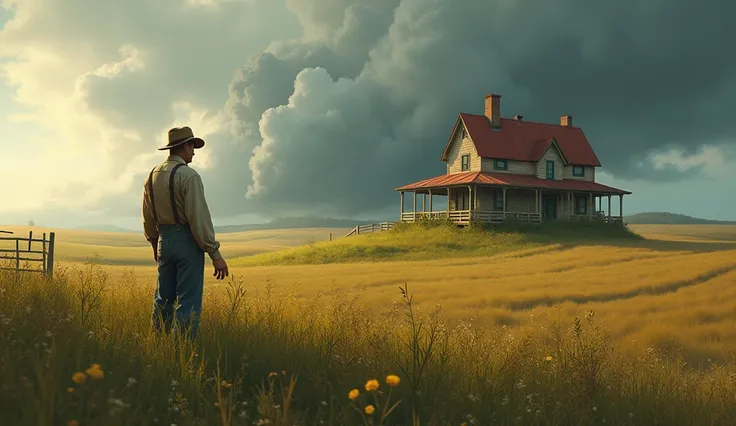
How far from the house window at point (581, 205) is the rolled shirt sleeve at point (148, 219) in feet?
165

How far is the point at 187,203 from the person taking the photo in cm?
587

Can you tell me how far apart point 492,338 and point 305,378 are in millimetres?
3828

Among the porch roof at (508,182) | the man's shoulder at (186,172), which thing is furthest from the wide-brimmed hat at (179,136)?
the porch roof at (508,182)

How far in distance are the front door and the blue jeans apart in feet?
156

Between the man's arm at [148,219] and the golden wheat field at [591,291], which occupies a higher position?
the man's arm at [148,219]

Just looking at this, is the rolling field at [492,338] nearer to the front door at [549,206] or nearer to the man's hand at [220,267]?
the man's hand at [220,267]

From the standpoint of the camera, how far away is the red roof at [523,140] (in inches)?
1844

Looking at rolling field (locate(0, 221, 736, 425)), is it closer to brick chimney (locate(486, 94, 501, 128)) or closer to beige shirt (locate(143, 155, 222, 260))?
beige shirt (locate(143, 155, 222, 260))

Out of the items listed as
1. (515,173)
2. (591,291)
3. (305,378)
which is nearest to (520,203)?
(515,173)

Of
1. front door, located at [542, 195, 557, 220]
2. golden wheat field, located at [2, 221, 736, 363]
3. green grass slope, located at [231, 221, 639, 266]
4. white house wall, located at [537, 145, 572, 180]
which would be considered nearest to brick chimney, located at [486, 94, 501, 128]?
white house wall, located at [537, 145, 572, 180]

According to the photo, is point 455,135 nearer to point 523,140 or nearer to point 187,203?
point 523,140

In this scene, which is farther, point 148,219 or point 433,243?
point 433,243

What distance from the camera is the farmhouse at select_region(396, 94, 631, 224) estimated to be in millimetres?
45750

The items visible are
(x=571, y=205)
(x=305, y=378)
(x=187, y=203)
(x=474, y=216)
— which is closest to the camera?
(x=305, y=378)
